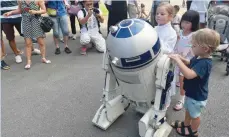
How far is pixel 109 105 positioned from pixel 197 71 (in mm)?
972

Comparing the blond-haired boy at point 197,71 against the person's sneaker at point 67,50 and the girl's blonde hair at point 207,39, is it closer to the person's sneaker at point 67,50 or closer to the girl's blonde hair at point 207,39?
the girl's blonde hair at point 207,39

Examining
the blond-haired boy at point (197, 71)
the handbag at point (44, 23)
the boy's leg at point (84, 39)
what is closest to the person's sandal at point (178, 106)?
the blond-haired boy at point (197, 71)

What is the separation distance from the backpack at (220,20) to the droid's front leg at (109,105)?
6.86 ft

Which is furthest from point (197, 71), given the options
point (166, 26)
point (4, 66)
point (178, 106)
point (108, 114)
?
point (4, 66)

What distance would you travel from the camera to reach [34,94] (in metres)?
3.47

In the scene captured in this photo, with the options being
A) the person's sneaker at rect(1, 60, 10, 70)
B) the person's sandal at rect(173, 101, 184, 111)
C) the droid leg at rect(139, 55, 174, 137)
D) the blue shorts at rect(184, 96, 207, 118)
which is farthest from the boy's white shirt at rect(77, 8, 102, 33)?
the blue shorts at rect(184, 96, 207, 118)

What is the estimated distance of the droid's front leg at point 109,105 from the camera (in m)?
2.63

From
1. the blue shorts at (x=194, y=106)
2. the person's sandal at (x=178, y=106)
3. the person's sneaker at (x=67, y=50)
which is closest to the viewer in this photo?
the blue shorts at (x=194, y=106)

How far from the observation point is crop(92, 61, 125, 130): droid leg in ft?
8.63

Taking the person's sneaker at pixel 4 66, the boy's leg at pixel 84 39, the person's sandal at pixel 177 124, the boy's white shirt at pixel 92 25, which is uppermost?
the boy's white shirt at pixel 92 25

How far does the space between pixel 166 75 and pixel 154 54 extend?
0.22 meters

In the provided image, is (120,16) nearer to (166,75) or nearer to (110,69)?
(110,69)

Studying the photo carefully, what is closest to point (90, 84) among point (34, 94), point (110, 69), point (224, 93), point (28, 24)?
point (34, 94)

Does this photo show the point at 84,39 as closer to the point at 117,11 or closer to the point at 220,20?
the point at 117,11
